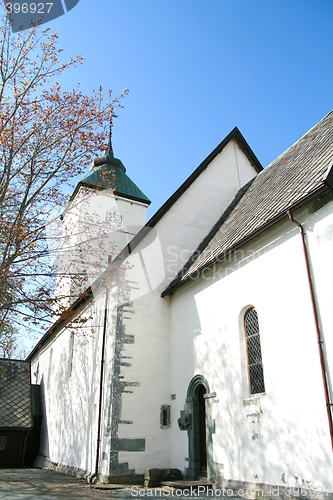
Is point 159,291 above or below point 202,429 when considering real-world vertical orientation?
above

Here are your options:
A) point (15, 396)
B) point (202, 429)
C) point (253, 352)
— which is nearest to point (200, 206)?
point (253, 352)

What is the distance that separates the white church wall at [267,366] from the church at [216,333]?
1.1 inches

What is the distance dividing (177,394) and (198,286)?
287 centimetres

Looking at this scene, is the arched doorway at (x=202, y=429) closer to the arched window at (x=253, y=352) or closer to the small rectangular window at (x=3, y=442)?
the arched window at (x=253, y=352)

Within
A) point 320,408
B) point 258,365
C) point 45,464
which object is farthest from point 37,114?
point 45,464

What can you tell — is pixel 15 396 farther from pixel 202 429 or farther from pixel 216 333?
pixel 216 333

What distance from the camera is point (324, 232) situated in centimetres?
726

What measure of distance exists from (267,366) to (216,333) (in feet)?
6.57

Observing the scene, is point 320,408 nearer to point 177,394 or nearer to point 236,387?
point 236,387

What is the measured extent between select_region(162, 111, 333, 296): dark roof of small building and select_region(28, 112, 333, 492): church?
0.21 ft

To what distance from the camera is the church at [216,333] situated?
7105mm

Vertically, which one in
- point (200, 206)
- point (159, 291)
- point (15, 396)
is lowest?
point (15, 396)

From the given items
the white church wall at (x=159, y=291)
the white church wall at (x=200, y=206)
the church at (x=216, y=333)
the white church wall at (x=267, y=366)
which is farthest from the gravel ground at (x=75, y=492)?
the white church wall at (x=200, y=206)

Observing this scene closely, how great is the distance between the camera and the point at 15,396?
63.2 feet
